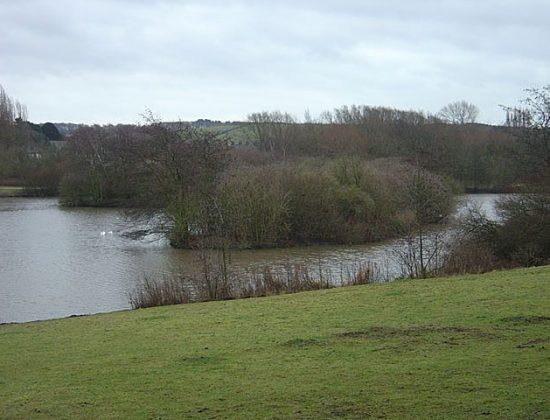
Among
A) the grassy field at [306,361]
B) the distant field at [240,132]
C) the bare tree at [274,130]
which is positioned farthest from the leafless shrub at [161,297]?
the distant field at [240,132]

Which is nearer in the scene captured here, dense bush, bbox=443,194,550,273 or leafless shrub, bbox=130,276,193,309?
leafless shrub, bbox=130,276,193,309

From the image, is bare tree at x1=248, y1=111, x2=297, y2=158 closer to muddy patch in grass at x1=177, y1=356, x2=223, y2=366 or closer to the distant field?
the distant field

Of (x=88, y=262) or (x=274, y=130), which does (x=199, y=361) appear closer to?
(x=88, y=262)

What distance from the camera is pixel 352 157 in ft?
130

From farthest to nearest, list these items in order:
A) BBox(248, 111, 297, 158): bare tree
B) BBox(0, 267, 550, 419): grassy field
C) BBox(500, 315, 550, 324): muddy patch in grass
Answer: BBox(248, 111, 297, 158): bare tree → BBox(500, 315, 550, 324): muddy patch in grass → BBox(0, 267, 550, 419): grassy field

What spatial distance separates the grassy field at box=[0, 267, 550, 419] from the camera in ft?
17.4

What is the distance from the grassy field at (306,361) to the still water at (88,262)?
720 cm

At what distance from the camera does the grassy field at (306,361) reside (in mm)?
5289

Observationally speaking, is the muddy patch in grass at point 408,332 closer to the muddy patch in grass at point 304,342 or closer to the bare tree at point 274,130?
the muddy patch in grass at point 304,342

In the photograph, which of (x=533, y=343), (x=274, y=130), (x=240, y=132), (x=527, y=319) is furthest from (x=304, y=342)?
(x=240, y=132)

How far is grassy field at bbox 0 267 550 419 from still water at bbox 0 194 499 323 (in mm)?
7201

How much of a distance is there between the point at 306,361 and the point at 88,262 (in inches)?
834

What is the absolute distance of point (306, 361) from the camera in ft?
22.7

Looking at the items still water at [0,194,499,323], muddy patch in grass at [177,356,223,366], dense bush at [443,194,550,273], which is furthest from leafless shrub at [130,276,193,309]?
dense bush at [443,194,550,273]
